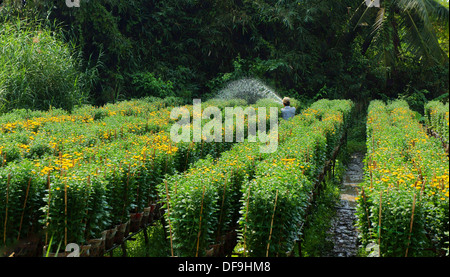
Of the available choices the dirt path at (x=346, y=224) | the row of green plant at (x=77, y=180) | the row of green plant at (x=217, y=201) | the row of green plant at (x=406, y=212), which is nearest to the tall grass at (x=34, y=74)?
the row of green plant at (x=77, y=180)

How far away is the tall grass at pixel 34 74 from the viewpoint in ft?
41.9

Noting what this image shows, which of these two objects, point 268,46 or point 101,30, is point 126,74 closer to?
point 101,30

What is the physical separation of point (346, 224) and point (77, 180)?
4.73 meters

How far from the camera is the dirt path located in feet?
20.7

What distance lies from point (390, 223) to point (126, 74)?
60.7ft

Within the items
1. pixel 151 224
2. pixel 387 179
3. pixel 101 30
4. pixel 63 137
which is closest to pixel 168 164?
pixel 151 224

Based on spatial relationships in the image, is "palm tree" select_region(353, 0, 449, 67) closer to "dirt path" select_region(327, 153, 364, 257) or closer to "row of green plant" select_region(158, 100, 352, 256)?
"dirt path" select_region(327, 153, 364, 257)

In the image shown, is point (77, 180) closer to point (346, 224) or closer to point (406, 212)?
point (406, 212)

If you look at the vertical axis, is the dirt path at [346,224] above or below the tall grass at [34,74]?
below

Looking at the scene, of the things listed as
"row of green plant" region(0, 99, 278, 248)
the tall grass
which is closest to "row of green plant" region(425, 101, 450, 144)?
"row of green plant" region(0, 99, 278, 248)

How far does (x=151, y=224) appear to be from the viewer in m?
6.33

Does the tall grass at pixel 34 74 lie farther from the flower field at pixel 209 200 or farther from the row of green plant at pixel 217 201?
the row of green plant at pixel 217 201

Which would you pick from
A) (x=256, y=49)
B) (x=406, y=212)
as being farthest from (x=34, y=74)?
(x=256, y=49)

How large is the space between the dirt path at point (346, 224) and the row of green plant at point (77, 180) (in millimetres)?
2687
